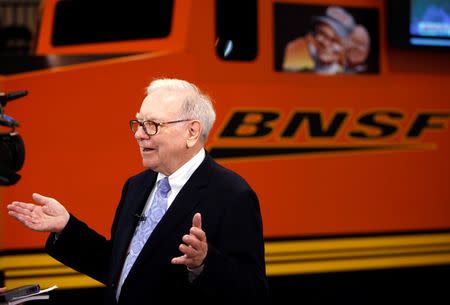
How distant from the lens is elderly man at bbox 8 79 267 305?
213cm

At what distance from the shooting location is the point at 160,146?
2283 millimetres

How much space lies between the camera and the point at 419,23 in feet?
12.9

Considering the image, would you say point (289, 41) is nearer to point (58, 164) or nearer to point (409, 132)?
point (409, 132)

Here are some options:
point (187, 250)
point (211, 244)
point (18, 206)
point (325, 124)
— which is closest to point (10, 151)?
point (18, 206)

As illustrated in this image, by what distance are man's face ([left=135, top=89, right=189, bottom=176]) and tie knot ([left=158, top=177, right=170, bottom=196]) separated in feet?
0.14

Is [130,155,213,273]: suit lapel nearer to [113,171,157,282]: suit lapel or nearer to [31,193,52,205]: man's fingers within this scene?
[113,171,157,282]: suit lapel

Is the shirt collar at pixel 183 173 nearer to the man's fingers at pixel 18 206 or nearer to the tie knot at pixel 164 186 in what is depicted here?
the tie knot at pixel 164 186

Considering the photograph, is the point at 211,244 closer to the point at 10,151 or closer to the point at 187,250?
the point at 187,250

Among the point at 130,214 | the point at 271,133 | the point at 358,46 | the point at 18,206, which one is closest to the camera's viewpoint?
the point at 18,206

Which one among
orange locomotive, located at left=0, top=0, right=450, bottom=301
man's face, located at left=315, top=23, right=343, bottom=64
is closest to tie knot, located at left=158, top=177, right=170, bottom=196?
orange locomotive, located at left=0, top=0, right=450, bottom=301

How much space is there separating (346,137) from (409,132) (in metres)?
0.39

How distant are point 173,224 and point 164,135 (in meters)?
0.29

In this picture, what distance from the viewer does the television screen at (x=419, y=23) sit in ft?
12.6

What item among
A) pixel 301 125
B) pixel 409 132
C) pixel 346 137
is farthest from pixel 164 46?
pixel 409 132
